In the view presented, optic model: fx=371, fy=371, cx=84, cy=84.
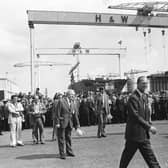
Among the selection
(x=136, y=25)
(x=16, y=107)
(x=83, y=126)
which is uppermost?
(x=136, y=25)

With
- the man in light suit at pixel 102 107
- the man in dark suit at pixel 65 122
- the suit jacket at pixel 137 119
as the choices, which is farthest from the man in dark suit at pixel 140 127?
the man in light suit at pixel 102 107

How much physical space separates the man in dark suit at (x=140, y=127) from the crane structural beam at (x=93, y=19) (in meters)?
13.1

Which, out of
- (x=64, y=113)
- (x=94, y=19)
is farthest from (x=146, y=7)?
(x=64, y=113)

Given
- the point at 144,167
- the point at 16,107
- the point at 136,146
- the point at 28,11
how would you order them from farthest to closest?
the point at 28,11 < the point at 16,107 < the point at 144,167 < the point at 136,146

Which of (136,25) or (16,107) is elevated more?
(136,25)

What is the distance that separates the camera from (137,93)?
6316mm

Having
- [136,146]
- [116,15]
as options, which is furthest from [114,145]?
[116,15]

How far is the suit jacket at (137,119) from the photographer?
616 centimetres

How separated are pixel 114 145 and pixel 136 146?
497 centimetres

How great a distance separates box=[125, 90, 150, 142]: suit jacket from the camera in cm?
616

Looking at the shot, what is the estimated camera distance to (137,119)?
614 centimetres

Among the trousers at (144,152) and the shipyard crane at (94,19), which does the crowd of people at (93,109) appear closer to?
the shipyard crane at (94,19)

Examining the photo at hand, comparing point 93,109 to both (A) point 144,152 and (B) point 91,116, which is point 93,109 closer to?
(B) point 91,116

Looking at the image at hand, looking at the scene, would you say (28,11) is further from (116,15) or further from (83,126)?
(83,126)
